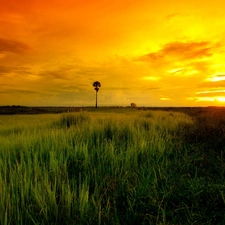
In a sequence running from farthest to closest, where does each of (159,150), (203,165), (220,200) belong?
(159,150), (203,165), (220,200)

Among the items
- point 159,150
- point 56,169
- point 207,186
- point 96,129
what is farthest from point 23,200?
point 96,129

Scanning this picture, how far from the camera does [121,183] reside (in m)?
2.76

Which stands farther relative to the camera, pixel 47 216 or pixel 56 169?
pixel 56 169

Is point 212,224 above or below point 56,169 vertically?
below

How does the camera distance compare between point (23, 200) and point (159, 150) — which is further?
point (159, 150)

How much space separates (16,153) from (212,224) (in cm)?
347

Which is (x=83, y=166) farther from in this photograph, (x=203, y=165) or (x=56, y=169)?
(x=203, y=165)

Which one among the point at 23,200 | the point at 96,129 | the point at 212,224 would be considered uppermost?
the point at 96,129

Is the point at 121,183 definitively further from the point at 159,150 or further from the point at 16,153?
the point at 16,153

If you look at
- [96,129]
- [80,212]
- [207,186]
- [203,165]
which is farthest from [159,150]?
[80,212]

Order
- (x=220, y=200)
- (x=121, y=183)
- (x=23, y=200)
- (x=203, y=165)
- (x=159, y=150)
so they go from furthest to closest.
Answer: (x=159, y=150)
(x=203, y=165)
(x=121, y=183)
(x=220, y=200)
(x=23, y=200)

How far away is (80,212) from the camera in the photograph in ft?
6.93

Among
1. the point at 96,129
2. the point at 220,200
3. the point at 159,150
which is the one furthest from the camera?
the point at 96,129

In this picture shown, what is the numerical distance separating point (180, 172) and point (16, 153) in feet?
9.86
